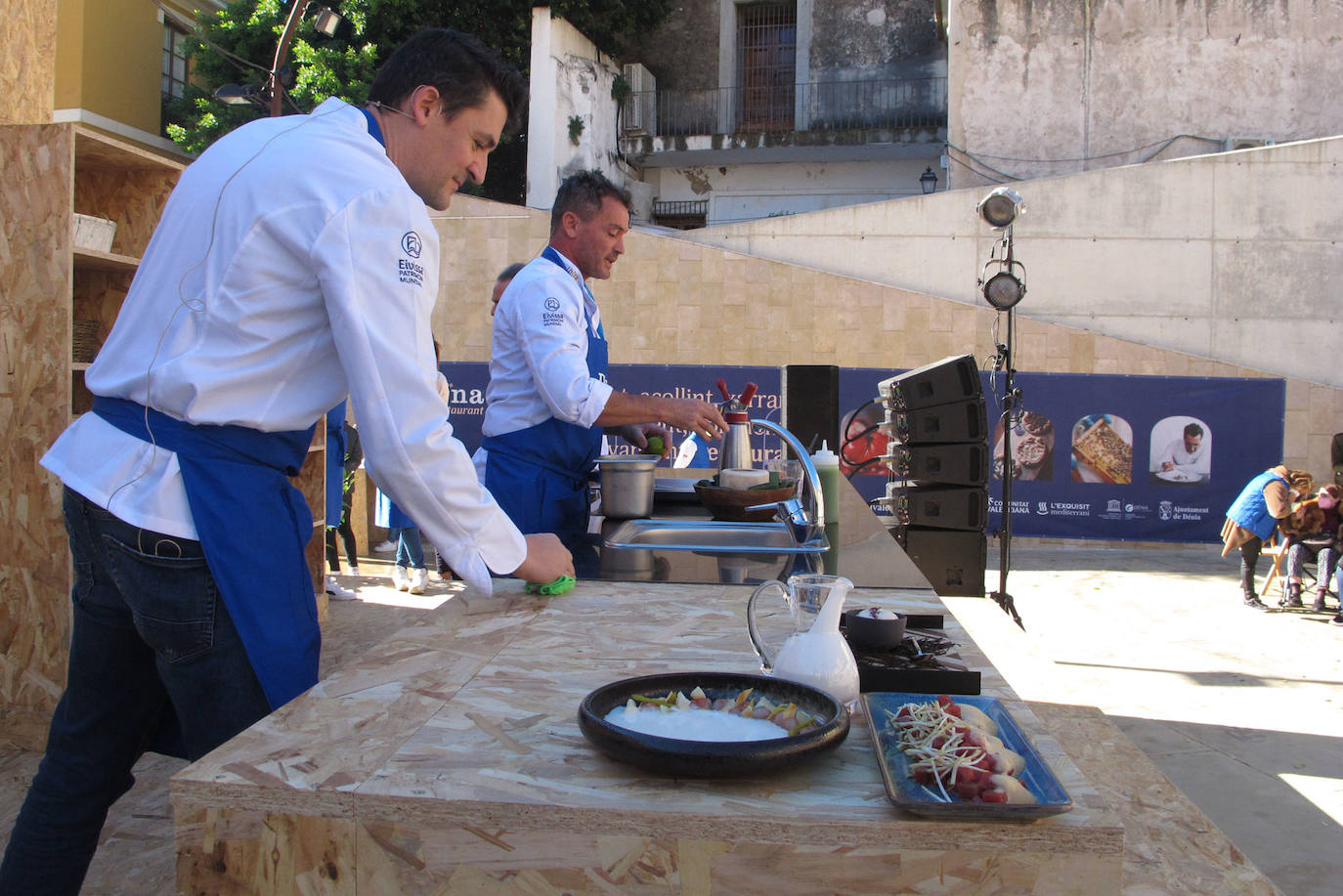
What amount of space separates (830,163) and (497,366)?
15.3 meters

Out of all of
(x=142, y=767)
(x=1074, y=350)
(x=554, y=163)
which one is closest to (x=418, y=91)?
(x=142, y=767)

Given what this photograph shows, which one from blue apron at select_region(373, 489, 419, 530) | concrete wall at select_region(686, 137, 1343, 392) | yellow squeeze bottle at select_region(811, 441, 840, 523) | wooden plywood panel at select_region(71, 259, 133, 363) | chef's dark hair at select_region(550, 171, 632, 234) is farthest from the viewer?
concrete wall at select_region(686, 137, 1343, 392)

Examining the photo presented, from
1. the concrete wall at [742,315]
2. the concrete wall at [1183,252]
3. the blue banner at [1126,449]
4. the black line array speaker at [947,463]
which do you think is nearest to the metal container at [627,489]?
the black line array speaker at [947,463]

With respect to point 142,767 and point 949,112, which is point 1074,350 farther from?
point 142,767

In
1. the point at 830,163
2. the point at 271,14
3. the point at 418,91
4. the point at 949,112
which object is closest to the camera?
the point at 418,91

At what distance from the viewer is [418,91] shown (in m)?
1.67

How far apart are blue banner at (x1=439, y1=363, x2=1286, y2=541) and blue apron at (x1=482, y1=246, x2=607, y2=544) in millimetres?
6565

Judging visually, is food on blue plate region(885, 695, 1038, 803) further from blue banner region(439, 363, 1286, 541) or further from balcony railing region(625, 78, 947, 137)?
balcony railing region(625, 78, 947, 137)

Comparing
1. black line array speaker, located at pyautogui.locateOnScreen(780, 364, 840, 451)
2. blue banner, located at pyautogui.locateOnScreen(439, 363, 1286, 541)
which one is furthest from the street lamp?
black line array speaker, located at pyautogui.locateOnScreen(780, 364, 840, 451)

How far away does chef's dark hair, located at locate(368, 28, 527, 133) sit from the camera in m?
1.68

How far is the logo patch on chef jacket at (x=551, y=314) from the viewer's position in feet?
8.61

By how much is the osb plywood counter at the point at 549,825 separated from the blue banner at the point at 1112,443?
8.27 m

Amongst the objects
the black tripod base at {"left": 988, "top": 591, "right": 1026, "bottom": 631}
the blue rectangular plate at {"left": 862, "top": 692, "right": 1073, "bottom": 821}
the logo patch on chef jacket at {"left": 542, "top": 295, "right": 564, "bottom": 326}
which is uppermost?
the logo patch on chef jacket at {"left": 542, "top": 295, "right": 564, "bottom": 326}

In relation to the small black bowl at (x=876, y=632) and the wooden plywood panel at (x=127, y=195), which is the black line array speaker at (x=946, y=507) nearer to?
the small black bowl at (x=876, y=632)
